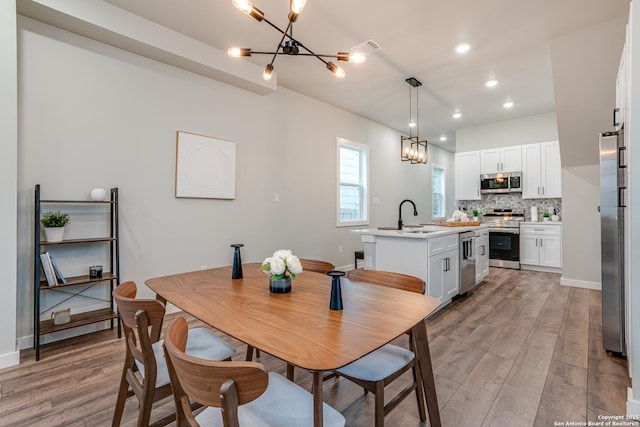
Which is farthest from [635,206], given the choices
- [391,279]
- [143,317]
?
[143,317]

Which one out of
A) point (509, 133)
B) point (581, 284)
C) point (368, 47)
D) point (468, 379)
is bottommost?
point (468, 379)

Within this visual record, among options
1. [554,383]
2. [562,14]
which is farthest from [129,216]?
[562,14]

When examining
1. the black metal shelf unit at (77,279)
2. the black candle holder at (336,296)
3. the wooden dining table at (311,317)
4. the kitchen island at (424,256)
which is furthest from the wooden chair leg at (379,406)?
the black metal shelf unit at (77,279)

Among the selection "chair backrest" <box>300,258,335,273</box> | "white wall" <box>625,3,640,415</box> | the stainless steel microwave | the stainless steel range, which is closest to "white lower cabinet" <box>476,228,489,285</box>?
the stainless steel range

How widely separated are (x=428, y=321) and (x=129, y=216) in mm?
3189

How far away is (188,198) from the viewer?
337cm

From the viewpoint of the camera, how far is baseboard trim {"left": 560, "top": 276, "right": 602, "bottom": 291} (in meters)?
4.23

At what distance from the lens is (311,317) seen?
3.91 ft

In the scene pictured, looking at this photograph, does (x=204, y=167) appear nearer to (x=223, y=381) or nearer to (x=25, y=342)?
(x=25, y=342)

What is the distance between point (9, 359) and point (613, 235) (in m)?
4.55

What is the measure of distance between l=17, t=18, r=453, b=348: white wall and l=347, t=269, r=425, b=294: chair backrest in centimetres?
225

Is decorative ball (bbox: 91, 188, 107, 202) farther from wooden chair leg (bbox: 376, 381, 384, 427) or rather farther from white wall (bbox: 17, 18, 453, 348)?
wooden chair leg (bbox: 376, 381, 384, 427)

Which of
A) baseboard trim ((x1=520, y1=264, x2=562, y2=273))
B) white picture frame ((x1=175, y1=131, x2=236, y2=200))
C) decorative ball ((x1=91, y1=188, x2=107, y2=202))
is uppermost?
white picture frame ((x1=175, y1=131, x2=236, y2=200))

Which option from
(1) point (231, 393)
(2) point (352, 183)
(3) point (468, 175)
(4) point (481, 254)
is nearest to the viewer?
(1) point (231, 393)
